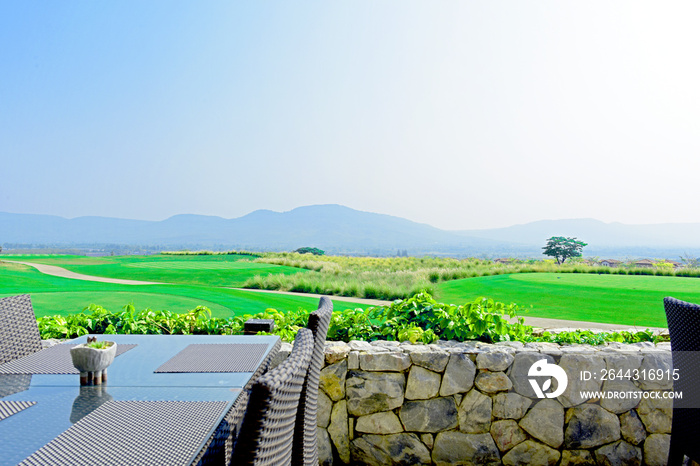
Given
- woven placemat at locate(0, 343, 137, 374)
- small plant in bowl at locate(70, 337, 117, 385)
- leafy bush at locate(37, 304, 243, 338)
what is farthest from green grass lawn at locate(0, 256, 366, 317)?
small plant in bowl at locate(70, 337, 117, 385)

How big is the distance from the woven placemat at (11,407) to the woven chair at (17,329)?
3.23 feet

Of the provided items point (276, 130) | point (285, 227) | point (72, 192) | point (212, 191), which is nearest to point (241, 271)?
point (276, 130)

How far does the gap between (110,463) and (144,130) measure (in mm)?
19787

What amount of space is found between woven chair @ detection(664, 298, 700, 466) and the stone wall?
83 centimetres

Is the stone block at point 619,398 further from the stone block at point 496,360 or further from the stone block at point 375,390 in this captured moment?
the stone block at point 375,390

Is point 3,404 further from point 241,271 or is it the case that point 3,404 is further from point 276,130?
point 276,130

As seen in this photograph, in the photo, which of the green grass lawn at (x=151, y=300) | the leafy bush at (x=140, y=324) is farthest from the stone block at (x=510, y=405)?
the green grass lawn at (x=151, y=300)

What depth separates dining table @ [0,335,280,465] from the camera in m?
1.21

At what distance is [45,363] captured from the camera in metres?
2.21

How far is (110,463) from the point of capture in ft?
3.72

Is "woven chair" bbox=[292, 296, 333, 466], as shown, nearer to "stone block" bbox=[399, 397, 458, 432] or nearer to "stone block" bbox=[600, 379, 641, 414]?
"stone block" bbox=[399, 397, 458, 432]

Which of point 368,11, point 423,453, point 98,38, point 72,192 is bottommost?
point 423,453

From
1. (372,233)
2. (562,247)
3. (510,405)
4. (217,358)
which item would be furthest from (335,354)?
(372,233)

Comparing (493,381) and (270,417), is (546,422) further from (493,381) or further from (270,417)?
(270,417)
